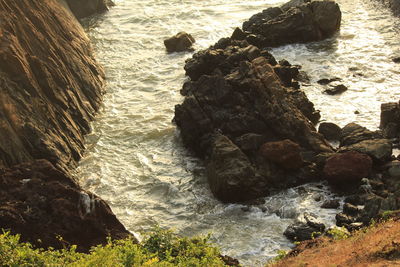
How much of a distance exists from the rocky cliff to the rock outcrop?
465 centimetres

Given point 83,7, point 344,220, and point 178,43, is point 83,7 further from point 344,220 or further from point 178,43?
point 344,220

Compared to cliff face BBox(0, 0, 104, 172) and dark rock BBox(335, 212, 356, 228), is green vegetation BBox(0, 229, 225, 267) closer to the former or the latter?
dark rock BBox(335, 212, 356, 228)

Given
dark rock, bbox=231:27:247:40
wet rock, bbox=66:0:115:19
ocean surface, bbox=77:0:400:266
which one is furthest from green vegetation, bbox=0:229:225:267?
wet rock, bbox=66:0:115:19

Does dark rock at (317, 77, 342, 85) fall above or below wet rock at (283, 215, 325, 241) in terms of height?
above

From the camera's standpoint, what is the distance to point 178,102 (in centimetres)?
2675

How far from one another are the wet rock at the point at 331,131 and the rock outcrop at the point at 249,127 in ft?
2.49

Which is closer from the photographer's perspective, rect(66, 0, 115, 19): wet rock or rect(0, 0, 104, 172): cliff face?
rect(0, 0, 104, 172): cliff face

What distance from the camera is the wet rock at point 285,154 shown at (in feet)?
65.2

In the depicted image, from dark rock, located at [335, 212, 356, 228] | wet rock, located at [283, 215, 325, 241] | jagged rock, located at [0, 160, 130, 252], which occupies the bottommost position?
wet rock, located at [283, 215, 325, 241]

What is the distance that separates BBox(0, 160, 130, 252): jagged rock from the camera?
→ 46.4ft

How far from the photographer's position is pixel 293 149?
1994 cm

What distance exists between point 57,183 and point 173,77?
50.5ft

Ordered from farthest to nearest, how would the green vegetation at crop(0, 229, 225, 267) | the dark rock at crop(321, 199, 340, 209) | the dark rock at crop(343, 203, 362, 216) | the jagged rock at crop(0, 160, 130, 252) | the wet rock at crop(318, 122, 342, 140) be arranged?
1. the wet rock at crop(318, 122, 342, 140)
2. the dark rock at crop(321, 199, 340, 209)
3. the dark rock at crop(343, 203, 362, 216)
4. the jagged rock at crop(0, 160, 130, 252)
5. the green vegetation at crop(0, 229, 225, 267)

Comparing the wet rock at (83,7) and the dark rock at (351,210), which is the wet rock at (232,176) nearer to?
the dark rock at (351,210)
